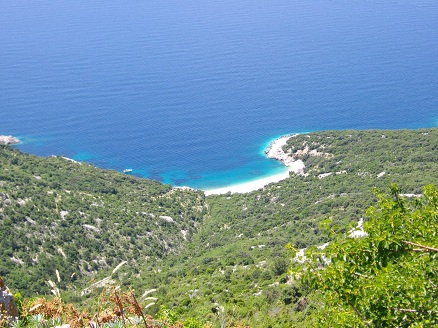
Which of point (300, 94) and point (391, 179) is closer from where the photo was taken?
point (391, 179)

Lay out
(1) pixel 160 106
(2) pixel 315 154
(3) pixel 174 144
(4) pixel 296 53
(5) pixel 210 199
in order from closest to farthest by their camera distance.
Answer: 1. (5) pixel 210 199
2. (2) pixel 315 154
3. (3) pixel 174 144
4. (1) pixel 160 106
5. (4) pixel 296 53

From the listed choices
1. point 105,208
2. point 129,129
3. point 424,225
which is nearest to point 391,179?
point 105,208

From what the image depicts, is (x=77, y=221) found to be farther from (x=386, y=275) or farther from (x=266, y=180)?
(x=386, y=275)

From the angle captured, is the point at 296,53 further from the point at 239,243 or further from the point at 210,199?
the point at 239,243

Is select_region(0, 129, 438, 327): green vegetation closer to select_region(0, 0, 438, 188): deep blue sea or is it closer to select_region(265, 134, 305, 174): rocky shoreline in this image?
select_region(265, 134, 305, 174): rocky shoreline

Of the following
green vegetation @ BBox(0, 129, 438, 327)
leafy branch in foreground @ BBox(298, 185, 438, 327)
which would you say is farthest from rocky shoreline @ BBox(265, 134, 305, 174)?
leafy branch in foreground @ BBox(298, 185, 438, 327)

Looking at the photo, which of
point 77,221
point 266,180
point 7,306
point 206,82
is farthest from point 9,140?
point 7,306
